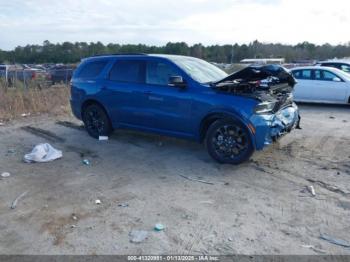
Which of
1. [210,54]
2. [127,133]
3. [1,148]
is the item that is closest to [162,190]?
[127,133]

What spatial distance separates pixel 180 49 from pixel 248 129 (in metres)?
42.1

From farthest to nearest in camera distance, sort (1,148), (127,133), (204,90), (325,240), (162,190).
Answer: (127,133), (1,148), (204,90), (162,190), (325,240)

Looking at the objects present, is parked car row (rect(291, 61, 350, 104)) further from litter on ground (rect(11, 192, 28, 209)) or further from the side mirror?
litter on ground (rect(11, 192, 28, 209))

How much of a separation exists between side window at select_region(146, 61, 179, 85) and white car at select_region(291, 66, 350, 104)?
706 centimetres

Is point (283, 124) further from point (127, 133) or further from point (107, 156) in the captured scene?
point (127, 133)

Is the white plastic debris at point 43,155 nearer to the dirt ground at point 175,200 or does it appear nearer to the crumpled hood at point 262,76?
the dirt ground at point 175,200

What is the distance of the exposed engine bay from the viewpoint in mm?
5879

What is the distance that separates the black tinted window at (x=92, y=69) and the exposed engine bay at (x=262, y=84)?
2.87 metres

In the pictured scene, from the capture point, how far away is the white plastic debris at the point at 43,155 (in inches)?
255

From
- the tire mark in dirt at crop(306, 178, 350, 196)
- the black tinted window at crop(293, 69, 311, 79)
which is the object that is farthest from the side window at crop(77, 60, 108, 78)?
the black tinted window at crop(293, 69, 311, 79)

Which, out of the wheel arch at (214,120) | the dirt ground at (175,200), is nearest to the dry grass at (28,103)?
the dirt ground at (175,200)

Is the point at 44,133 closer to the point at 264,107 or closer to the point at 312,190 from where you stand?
the point at 264,107

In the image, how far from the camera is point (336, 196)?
4.73 metres

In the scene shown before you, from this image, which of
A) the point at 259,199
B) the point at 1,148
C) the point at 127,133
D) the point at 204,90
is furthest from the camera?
the point at 127,133
